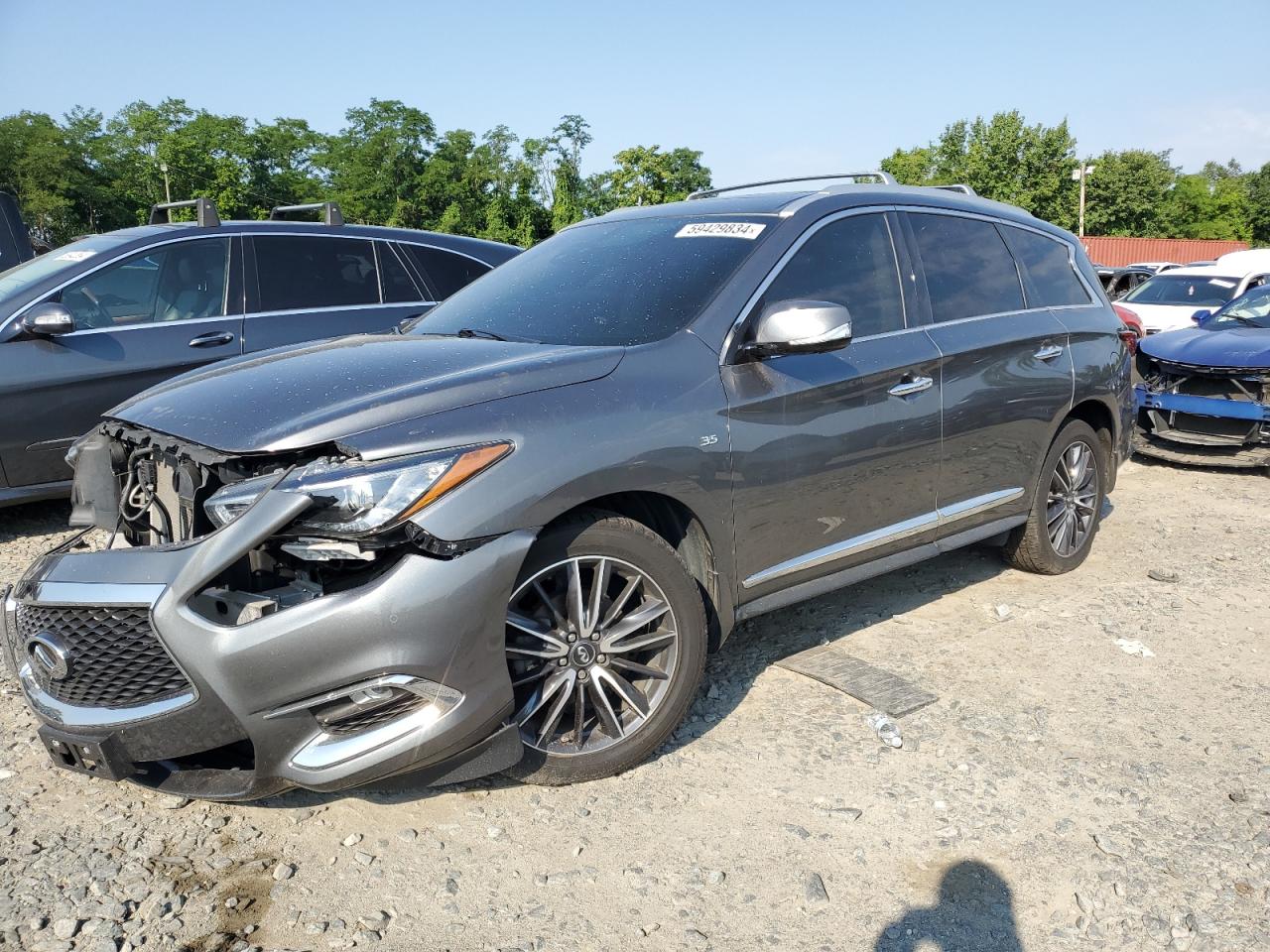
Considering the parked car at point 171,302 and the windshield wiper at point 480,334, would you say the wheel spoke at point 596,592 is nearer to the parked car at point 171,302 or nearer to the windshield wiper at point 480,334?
the windshield wiper at point 480,334

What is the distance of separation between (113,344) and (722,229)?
12.7 ft

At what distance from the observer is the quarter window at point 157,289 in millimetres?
5973

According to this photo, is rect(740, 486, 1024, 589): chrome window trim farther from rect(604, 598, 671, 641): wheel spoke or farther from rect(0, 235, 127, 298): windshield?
rect(0, 235, 127, 298): windshield

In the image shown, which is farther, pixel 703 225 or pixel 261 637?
pixel 703 225

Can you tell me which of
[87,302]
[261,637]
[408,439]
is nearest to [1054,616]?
[408,439]

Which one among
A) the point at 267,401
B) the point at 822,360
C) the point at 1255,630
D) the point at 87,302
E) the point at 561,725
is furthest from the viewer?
the point at 87,302

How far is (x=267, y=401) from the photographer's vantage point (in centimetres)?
296

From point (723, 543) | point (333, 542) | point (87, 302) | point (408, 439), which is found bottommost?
point (723, 543)

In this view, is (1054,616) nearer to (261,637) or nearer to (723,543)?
(723,543)

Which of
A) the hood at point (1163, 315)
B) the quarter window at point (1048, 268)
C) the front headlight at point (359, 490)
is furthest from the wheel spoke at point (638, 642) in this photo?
the hood at point (1163, 315)

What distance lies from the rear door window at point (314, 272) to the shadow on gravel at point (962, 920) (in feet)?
17.3

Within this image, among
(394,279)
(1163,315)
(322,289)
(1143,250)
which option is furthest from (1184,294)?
(1143,250)

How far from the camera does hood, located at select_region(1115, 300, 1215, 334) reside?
14.8 m

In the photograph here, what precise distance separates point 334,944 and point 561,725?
3.10ft
